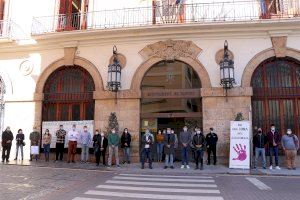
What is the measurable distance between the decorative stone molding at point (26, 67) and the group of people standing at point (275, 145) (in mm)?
11511

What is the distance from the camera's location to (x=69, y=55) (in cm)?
1678

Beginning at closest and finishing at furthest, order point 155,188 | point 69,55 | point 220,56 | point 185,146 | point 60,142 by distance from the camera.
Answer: point 155,188, point 185,146, point 220,56, point 60,142, point 69,55

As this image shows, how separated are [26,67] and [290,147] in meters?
13.2

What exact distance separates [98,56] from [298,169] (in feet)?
33.6

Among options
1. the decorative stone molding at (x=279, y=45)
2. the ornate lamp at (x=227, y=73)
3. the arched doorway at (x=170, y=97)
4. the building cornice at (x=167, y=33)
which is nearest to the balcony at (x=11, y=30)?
the building cornice at (x=167, y=33)

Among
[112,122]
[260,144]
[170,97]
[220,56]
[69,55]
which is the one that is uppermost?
[69,55]

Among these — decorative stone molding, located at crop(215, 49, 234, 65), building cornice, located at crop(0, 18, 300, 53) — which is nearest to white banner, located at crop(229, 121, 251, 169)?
decorative stone molding, located at crop(215, 49, 234, 65)

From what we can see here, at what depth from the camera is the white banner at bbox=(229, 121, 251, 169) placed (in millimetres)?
13430

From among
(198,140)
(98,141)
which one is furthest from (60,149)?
(198,140)

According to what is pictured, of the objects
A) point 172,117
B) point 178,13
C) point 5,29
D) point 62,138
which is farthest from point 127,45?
point 5,29

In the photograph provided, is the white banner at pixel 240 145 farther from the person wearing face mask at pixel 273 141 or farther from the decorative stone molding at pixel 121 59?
the decorative stone molding at pixel 121 59

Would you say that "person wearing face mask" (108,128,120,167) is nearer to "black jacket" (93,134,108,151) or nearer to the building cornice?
"black jacket" (93,134,108,151)

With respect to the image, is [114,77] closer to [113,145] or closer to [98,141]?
[98,141]

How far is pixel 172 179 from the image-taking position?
10883mm
